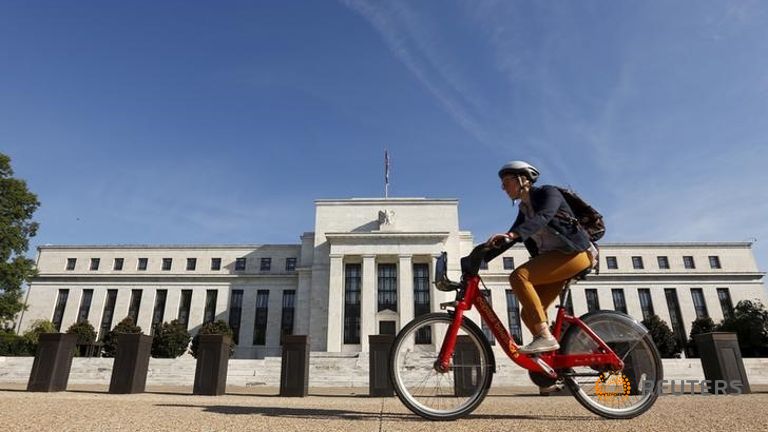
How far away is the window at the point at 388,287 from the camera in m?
42.1

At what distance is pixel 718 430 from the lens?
268 centimetres

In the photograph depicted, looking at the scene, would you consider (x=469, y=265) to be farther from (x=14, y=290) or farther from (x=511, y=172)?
(x=14, y=290)

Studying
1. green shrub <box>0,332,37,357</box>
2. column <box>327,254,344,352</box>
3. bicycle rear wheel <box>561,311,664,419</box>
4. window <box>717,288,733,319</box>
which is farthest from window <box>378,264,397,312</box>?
bicycle rear wheel <box>561,311,664,419</box>

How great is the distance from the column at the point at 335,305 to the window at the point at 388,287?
390 centimetres

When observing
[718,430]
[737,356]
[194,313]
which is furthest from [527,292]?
[194,313]

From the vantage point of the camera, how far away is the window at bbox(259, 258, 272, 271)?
167 feet

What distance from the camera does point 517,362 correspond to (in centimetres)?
357

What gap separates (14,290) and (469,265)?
117 feet

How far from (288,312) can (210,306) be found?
9.02 meters

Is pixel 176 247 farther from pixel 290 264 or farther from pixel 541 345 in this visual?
pixel 541 345

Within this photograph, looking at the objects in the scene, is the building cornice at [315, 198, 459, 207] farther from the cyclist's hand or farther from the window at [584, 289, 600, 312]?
the cyclist's hand

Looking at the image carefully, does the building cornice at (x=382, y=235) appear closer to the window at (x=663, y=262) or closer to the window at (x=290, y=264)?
the window at (x=290, y=264)

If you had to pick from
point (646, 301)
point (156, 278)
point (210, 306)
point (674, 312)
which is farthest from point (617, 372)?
point (674, 312)

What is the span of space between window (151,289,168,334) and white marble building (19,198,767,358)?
→ 15 cm
